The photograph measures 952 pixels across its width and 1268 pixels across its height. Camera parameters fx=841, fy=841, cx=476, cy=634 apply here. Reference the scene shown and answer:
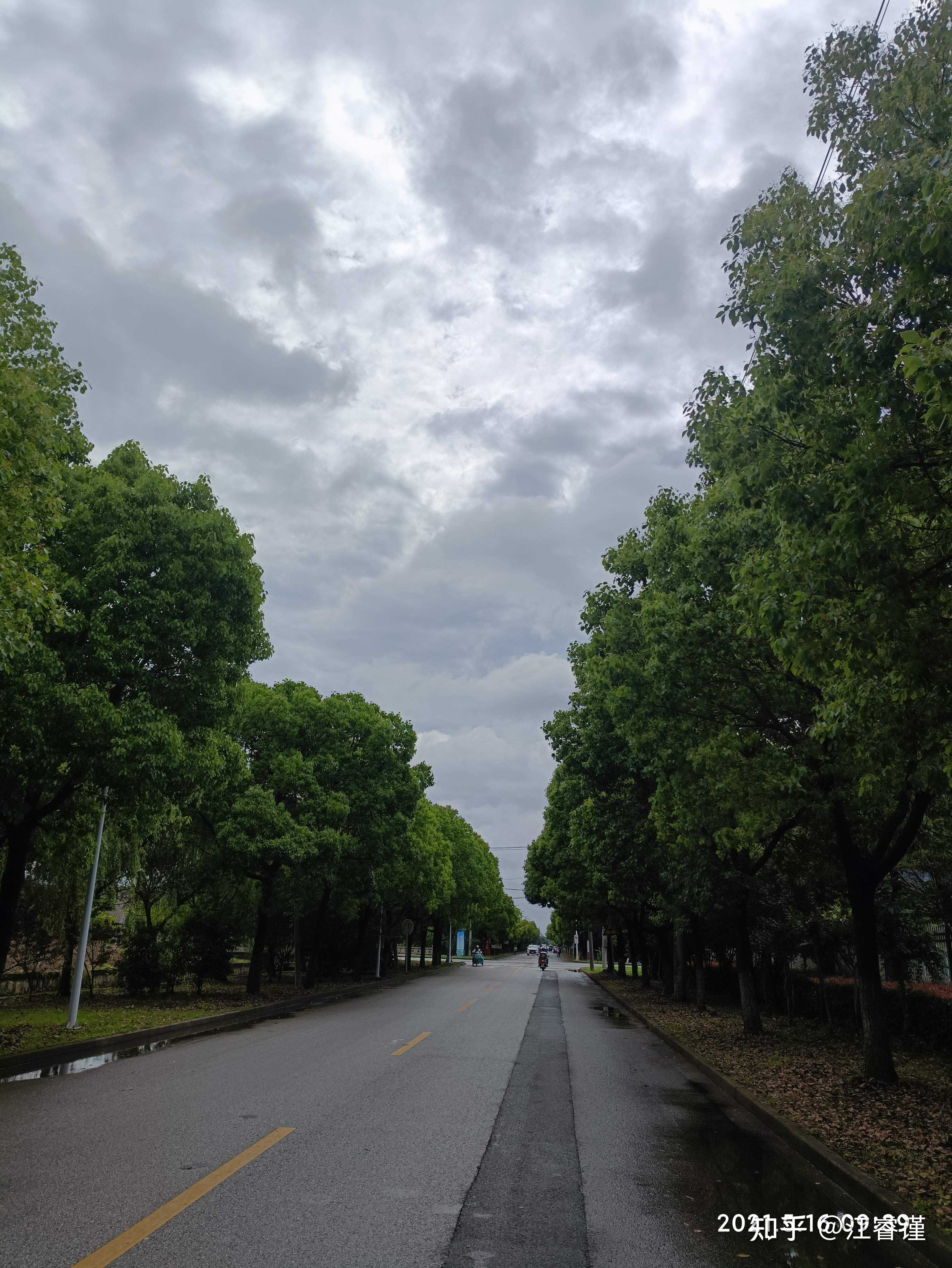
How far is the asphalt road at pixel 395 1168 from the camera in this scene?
461 centimetres

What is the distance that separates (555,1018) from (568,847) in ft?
40.8

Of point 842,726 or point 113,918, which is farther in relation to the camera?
point 113,918

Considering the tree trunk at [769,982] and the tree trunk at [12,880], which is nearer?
the tree trunk at [12,880]

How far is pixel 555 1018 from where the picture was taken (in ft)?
67.4

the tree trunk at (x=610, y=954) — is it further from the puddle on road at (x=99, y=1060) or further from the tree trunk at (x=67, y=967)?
the puddle on road at (x=99, y=1060)

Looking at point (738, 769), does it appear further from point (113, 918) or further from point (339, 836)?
point (113, 918)

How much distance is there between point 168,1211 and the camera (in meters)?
5.01

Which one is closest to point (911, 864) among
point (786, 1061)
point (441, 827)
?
point (786, 1061)

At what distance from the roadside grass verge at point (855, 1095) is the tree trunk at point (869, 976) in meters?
0.23

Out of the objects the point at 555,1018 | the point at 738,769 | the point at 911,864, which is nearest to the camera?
the point at 738,769

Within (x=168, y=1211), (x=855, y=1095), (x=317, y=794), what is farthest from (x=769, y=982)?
(x=168, y=1211)

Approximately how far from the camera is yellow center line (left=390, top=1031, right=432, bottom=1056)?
499 inches

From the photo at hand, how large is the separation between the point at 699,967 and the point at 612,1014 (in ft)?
8.92

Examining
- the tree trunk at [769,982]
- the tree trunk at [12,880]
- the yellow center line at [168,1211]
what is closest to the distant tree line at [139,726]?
the tree trunk at [12,880]
